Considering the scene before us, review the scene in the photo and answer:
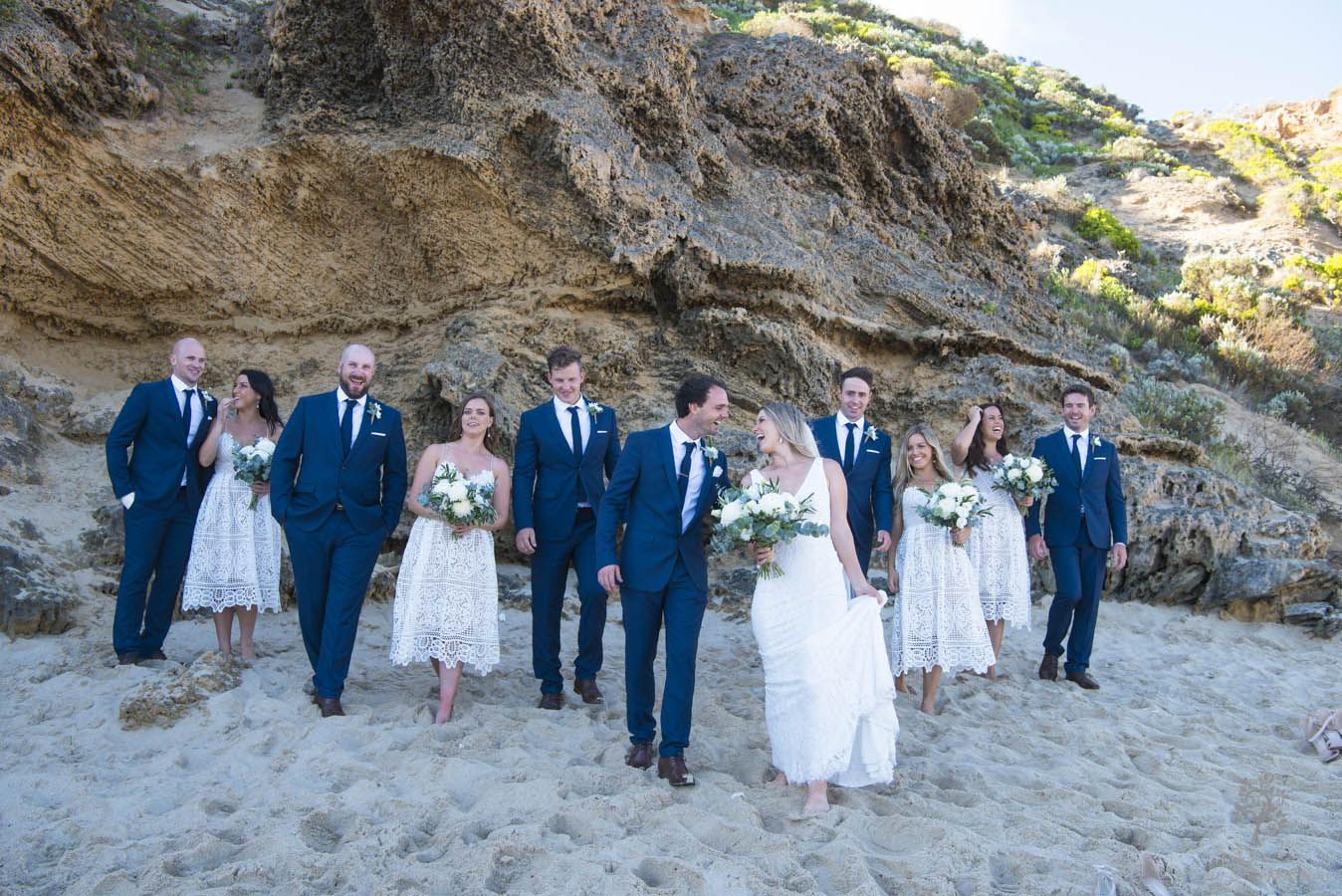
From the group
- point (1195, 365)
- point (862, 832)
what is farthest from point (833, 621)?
point (1195, 365)

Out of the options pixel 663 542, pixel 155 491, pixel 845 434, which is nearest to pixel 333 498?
pixel 155 491

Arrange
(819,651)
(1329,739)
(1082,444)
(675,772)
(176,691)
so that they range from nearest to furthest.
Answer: (819,651)
(675,772)
(176,691)
(1329,739)
(1082,444)

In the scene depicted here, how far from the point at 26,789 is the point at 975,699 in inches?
210

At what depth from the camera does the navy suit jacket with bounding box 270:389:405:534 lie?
17.1 feet

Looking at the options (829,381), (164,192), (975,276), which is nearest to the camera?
(164,192)

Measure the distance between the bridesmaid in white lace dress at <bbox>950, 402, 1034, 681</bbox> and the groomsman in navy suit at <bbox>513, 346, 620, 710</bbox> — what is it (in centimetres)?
291

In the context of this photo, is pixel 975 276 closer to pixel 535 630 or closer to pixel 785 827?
pixel 535 630

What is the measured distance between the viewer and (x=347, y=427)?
17.5 feet

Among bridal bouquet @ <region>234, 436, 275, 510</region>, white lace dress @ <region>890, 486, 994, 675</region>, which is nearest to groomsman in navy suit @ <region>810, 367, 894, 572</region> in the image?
white lace dress @ <region>890, 486, 994, 675</region>

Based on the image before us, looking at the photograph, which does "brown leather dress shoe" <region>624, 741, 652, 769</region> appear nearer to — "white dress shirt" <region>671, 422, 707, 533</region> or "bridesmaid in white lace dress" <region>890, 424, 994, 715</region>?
"white dress shirt" <region>671, 422, 707, 533</region>

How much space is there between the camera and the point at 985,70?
38.5m

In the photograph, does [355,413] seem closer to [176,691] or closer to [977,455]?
[176,691]

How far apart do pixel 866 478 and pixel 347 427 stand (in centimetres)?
350

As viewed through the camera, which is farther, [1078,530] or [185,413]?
[1078,530]
